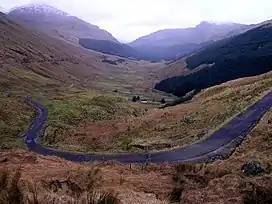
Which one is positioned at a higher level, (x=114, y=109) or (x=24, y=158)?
(x=24, y=158)

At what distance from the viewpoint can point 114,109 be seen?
354ft

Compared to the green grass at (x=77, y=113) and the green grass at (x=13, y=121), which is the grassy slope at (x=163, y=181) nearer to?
the green grass at (x=13, y=121)

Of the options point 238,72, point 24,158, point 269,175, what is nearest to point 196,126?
point 24,158

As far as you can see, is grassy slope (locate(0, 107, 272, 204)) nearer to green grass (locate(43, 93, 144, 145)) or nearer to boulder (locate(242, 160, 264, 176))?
boulder (locate(242, 160, 264, 176))

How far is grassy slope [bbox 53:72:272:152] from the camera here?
53.7 metres

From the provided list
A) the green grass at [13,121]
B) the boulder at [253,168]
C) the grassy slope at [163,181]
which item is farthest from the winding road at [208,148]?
the boulder at [253,168]

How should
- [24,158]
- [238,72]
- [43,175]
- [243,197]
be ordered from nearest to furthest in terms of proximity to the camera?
[243,197]
[43,175]
[24,158]
[238,72]

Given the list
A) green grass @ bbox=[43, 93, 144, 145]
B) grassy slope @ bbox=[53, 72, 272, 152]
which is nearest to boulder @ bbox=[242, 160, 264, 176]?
grassy slope @ bbox=[53, 72, 272, 152]

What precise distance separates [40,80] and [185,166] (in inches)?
6573

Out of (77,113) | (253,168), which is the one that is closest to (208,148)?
(253,168)

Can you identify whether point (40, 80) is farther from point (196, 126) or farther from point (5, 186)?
point (5, 186)

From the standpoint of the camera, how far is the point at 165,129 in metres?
63.8

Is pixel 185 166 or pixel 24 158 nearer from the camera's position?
pixel 185 166

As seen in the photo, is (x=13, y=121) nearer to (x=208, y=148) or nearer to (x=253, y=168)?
(x=208, y=148)
